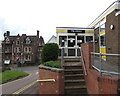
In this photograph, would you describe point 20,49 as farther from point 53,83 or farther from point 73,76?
point 53,83

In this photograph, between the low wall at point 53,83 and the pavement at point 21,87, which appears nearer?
the low wall at point 53,83

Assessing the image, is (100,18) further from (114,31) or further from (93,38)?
(114,31)

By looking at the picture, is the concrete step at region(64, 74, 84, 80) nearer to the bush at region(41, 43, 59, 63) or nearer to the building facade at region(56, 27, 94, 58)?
the bush at region(41, 43, 59, 63)

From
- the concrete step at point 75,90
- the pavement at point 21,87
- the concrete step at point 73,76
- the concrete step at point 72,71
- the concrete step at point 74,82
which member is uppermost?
the concrete step at point 72,71

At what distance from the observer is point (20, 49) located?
151ft

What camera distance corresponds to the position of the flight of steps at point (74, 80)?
6438mm

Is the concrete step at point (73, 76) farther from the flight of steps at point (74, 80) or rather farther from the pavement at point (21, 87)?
the pavement at point (21, 87)

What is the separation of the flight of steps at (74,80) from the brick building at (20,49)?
39.7 metres

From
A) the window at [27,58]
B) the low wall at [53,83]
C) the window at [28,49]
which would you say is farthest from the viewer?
the window at [28,49]

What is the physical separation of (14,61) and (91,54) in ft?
141

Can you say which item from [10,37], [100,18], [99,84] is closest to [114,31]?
[100,18]

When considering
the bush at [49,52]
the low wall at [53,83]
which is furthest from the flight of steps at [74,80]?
the bush at [49,52]

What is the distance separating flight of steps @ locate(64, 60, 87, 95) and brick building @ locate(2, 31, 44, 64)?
130ft

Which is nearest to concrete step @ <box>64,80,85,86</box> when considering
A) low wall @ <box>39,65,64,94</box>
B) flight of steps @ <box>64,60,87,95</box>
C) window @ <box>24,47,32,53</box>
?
flight of steps @ <box>64,60,87,95</box>
